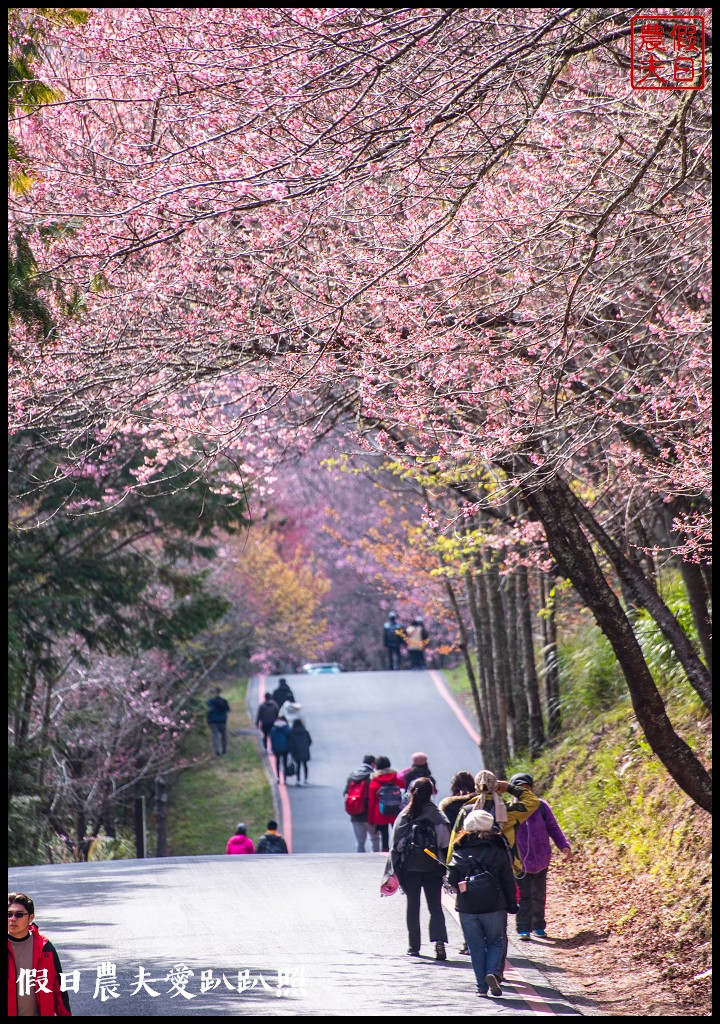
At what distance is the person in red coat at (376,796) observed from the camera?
17188 mm

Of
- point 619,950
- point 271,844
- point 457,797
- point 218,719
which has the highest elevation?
point 218,719

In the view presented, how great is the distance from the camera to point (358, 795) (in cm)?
1766

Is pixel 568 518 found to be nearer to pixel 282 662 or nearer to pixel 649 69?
pixel 649 69

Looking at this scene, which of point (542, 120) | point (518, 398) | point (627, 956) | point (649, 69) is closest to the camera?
point (649, 69)

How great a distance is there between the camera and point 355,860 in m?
16.7

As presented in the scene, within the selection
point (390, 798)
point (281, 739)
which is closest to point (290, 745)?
point (281, 739)

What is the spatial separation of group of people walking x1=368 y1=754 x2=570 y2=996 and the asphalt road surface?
1.14ft

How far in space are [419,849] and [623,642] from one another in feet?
8.75

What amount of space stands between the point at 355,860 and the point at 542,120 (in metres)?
11.2

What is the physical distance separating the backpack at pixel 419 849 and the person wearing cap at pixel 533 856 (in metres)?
1.36

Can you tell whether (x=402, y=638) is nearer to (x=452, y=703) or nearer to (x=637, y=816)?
(x=452, y=703)

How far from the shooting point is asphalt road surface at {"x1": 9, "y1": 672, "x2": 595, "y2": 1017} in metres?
8.87

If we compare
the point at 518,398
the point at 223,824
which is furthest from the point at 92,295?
the point at 223,824

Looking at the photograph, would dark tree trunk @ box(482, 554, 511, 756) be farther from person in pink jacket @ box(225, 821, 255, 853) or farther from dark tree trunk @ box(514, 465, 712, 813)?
dark tree trunk @ box(514, 465, 712, 813)
